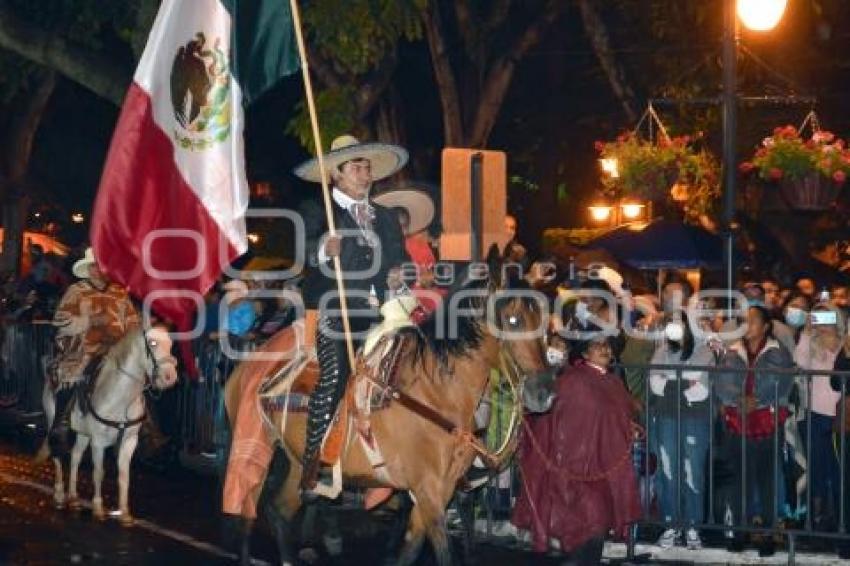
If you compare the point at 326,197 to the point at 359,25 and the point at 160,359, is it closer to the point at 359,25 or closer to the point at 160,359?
the point at 160,359

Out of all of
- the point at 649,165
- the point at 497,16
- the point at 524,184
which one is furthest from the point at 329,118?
the point at 524,184

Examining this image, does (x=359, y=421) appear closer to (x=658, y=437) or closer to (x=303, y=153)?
(x=658, y=437)

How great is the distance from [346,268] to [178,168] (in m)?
1.29

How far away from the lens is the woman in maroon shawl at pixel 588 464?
12953mm

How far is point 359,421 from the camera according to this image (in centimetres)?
1250

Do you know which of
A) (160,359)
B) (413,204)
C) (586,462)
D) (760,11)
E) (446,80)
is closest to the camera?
(586,462)

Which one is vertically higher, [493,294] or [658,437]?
[493,294]

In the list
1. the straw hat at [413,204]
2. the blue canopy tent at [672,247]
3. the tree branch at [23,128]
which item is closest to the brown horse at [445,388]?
the straw hat at [413,204]

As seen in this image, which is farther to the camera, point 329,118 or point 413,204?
point 329,118

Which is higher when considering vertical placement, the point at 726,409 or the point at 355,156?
the point at 355,156

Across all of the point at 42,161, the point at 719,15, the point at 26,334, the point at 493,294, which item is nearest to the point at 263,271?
the point at 26,334

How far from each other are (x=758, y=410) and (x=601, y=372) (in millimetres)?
1437

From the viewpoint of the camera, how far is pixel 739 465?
1410 centimetres

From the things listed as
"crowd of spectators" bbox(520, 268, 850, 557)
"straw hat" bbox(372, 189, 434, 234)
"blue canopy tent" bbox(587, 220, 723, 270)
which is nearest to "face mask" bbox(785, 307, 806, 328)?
"crowd of spectators" bbox(520, 268, 850, 557)
